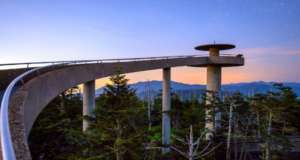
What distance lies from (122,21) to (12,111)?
57.3 ft

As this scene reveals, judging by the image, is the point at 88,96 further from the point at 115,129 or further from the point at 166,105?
the point at 166,105

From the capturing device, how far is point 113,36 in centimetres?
2534

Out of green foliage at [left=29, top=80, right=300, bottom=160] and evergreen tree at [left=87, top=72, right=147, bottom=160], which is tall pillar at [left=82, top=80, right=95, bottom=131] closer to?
green foliage at [left=29, top=80, right=300, bottom=160]

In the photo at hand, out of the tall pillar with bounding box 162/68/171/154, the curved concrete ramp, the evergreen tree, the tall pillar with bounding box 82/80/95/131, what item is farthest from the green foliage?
the tall pillar with bounding box 162/68/171/154

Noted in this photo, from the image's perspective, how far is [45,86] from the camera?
11.7 meters

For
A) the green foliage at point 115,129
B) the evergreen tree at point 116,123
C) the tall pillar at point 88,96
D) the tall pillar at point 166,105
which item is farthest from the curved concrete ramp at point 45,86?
the evergreen tree at point 116,123

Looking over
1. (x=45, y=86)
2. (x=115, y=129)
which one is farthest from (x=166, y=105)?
(x=45, y=86)

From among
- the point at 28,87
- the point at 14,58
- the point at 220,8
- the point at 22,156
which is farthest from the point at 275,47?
the point at 22,156

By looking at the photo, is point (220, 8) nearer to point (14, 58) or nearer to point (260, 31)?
point (260, 31)

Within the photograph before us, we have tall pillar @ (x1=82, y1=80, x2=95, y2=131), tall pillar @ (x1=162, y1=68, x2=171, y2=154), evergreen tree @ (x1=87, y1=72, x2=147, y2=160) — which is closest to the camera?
evergreen tree @ (x1=87, y1=72, x2=147, y2=160)

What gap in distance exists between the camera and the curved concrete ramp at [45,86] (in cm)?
616

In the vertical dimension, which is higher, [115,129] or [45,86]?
[45,86]

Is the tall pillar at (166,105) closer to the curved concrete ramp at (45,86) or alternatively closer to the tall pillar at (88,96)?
the curved concrete ramp at (45,86)

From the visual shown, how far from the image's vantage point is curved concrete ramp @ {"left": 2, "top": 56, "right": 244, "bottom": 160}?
243 inches
